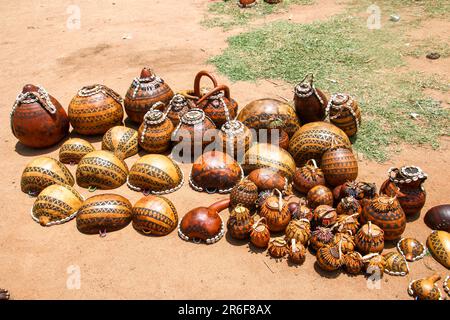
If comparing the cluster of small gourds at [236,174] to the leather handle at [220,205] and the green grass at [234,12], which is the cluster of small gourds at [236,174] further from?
the green grass at [234,12]

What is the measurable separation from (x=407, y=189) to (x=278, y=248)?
71.6 inches

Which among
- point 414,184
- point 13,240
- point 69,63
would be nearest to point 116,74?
point 69,63

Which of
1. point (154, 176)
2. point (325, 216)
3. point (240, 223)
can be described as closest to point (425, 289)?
point (325, 216)

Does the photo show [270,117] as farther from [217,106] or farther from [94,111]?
[94,111]

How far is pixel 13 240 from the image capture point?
5.27 metres

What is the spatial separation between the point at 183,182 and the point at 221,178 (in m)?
0.69

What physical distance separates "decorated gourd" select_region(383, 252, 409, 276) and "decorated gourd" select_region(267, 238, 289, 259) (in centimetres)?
112

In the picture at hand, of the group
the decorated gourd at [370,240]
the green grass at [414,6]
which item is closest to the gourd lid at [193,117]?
the decorated gourd at [370,240]

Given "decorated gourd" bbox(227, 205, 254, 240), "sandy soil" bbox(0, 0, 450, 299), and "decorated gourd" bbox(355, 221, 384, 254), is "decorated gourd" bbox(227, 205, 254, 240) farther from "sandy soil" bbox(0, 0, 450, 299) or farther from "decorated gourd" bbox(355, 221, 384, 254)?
"decorated gourd" bbox(355, 221, 384, 254)

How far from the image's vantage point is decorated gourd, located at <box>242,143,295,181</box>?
5.75m

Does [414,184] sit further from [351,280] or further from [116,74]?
[116,74]

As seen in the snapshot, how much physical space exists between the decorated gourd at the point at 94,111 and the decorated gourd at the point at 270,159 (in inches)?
105

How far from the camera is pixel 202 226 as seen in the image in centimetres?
495

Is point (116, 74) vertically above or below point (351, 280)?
above
